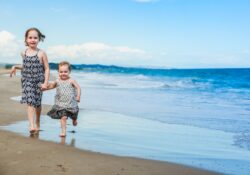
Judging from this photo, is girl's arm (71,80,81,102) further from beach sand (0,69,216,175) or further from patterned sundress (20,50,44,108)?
beach sand (0,69,216,175)

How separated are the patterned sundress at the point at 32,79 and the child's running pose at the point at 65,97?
0.27m

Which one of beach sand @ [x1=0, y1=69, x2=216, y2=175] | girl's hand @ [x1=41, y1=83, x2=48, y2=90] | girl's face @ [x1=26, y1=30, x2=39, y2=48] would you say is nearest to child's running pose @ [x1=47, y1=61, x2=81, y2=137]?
girl's hand @ [x1=41, y1=83, x2=48, y2=90]

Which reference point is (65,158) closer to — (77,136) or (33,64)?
(77,136)

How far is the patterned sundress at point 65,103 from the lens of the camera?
22.6ft

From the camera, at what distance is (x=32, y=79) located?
6758 millimetres

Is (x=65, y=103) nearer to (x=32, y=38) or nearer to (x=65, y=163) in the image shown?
(x=32, y=38)

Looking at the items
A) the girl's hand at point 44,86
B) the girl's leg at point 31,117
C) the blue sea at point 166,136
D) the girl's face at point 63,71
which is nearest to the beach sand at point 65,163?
the blue sea at point 166,136

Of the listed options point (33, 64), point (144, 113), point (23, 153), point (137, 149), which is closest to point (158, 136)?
point (137, 149)

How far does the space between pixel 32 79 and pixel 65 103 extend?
0.63 metres

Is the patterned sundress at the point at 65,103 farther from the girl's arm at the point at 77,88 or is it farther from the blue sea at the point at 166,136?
the blue sea at the point at 166,136

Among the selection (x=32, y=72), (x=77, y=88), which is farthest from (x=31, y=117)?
(x=77, y=88)

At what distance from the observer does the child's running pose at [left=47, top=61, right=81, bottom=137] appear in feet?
22.6

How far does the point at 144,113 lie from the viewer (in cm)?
1037

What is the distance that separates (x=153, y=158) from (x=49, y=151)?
121 cm
